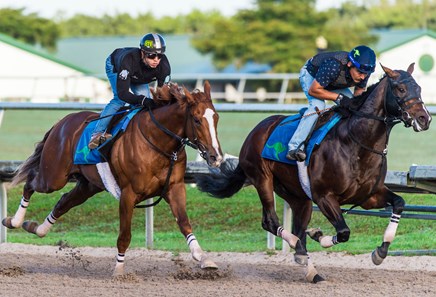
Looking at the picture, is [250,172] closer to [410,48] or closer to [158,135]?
[158,135]

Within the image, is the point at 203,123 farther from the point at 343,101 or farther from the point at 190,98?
the point at 343,101

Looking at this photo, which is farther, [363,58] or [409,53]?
[409,53]

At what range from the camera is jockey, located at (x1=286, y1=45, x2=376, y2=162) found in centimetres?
872

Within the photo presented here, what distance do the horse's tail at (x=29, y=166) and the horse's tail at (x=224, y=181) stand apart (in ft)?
5.52

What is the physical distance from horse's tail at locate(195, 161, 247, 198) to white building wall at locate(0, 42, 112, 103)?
18662mm

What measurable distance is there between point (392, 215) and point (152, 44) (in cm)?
259

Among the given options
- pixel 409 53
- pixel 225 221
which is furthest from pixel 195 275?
pixel 409 53

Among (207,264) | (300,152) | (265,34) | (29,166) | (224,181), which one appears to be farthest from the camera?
(265,34)

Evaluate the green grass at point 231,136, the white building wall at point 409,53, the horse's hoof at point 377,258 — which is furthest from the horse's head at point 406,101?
the white building wall at point 409,53

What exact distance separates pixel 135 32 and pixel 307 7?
34684 mm

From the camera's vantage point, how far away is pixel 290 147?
9.04 metres

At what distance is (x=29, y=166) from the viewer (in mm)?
10500

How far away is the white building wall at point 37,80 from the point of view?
31.7 meters

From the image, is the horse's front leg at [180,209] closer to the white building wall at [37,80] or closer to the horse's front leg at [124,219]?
the horse's front leg at [124,219]
